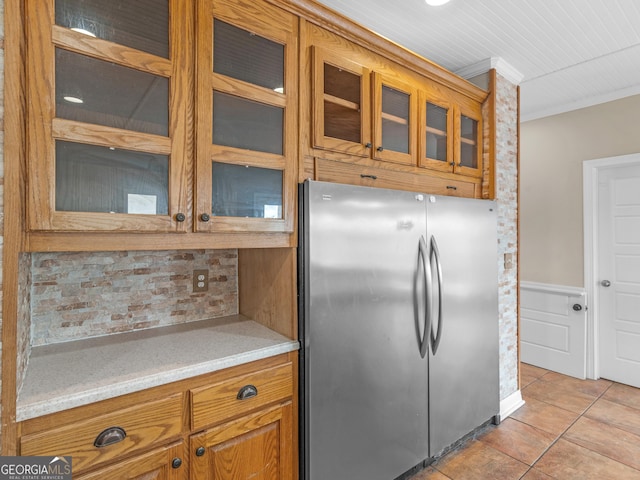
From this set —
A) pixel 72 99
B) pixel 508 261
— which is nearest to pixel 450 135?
pixel 508 261

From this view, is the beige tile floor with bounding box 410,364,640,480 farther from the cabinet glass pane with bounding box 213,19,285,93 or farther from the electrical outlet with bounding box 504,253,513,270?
the cabinet glass pane with bounding box 213,19,285,93

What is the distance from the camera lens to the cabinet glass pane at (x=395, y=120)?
6.42 ft

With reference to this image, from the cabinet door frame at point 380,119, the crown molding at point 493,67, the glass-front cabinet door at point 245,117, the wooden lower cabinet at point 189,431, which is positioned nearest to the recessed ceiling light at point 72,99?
the glass-front cabinet door at point 245,117

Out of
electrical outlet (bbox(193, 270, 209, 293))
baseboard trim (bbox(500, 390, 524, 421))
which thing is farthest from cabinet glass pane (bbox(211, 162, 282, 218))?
baseboard trim (bbox(500, 390, 524, 421))

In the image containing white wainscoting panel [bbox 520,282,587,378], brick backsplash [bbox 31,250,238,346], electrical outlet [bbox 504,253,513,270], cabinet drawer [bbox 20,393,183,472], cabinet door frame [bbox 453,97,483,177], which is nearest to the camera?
cabinet drawer [bbox 20,393,183,472]

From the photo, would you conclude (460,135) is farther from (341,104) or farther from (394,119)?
(341,104)

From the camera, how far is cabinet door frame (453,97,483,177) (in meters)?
2.39

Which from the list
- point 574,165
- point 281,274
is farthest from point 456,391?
point 574,165

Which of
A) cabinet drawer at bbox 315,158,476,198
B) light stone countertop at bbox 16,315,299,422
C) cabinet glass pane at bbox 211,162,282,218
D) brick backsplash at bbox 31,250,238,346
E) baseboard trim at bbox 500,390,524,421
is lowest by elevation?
baseboard trim at bbox 500,390,524,421

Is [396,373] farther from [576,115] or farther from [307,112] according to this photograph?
→ [576,115]

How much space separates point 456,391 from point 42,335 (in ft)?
7.37

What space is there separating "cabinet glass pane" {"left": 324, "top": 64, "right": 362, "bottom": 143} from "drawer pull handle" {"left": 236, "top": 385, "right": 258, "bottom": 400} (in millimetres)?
1224

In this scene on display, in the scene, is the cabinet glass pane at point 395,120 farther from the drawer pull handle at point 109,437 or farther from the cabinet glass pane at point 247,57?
the drawer pull handle at point 109,437

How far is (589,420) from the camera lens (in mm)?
2641
